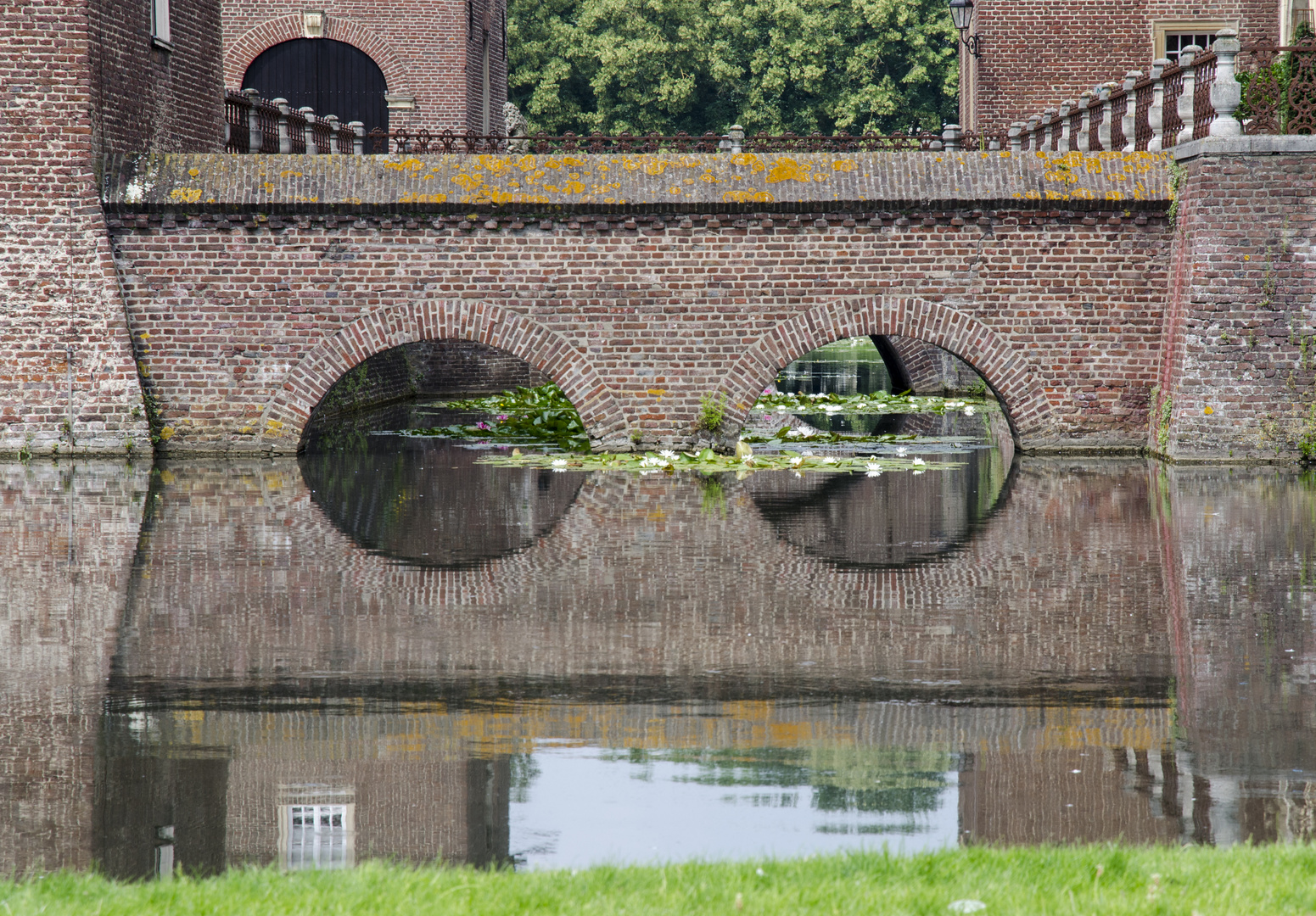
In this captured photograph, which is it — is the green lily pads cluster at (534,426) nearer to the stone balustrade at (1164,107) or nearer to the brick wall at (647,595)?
the brick wall at (647,595)

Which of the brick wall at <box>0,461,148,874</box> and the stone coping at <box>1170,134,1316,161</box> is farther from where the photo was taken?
the stone coping at <box>1170,134,1316,161</box>

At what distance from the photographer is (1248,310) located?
44.7 feet

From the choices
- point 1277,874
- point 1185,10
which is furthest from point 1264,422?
point 1185,10

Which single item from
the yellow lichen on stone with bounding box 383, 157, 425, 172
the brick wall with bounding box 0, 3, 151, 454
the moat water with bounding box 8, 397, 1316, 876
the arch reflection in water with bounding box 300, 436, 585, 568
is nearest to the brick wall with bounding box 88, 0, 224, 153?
the brick wall with bounding box 0, 3, 151, 454

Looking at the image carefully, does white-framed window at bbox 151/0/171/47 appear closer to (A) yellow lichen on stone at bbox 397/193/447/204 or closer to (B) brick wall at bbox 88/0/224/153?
(B) brick wall at bbox 88/0/224/153

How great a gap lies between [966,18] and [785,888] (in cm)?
2376

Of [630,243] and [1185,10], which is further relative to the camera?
[1185,10]

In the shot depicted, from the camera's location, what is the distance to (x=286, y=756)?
5.07 meters

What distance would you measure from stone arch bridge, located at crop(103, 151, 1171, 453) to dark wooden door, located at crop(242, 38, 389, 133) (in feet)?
55.7

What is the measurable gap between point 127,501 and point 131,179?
4331mm

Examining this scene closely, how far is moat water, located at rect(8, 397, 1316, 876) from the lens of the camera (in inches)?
176

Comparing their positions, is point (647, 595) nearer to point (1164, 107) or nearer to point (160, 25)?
point (1164, 107)

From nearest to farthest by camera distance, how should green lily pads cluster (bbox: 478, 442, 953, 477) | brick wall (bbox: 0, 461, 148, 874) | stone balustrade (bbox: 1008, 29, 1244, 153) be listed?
brick wall (bbox: 0, 461, 148, 874), stone balustrade (bbox: 1008, 29, 1244, 153), green lily pads cluster (bbox: 478, 442, 953, 477)

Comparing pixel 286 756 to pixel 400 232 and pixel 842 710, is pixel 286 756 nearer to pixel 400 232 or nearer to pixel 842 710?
pixel 842 710
